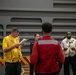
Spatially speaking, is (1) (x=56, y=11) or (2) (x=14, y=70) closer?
(2) (x=14, y=70)

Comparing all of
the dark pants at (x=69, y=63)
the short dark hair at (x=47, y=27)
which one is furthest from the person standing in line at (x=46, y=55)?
the dark pants at (x=69, y=63)

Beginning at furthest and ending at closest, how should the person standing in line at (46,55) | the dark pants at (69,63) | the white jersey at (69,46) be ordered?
1. the dark pants at (69,63)
2. the white jersey at (69,46)
3. the person standing in line at (46,55)

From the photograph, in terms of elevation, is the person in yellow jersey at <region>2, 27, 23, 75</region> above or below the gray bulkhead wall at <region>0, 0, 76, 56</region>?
below

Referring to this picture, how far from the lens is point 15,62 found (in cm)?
620

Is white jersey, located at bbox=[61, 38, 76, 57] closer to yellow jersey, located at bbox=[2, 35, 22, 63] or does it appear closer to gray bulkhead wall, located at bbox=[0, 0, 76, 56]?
gray bulkhead wall, located at bbox=[0, 0, 76, 56]

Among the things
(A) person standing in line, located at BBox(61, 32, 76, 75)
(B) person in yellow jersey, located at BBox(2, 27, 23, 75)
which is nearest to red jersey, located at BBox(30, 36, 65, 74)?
(B) person in yellow jersey, located at BBox(2, 27, 23, 75)

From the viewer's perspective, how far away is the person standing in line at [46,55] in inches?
165

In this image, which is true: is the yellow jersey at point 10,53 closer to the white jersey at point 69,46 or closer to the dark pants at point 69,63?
the white jersey at point 69,46

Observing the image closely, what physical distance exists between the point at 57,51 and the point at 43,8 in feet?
19.2

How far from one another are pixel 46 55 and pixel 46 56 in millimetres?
17

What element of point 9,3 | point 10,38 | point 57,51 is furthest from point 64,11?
point 57,51

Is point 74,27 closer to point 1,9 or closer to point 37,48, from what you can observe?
point 1,9

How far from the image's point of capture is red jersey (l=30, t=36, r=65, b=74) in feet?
13.8

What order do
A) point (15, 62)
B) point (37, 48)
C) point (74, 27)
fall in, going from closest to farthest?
1. point (37, 48)
2. point (15, 62)
3. point (74, 27)
